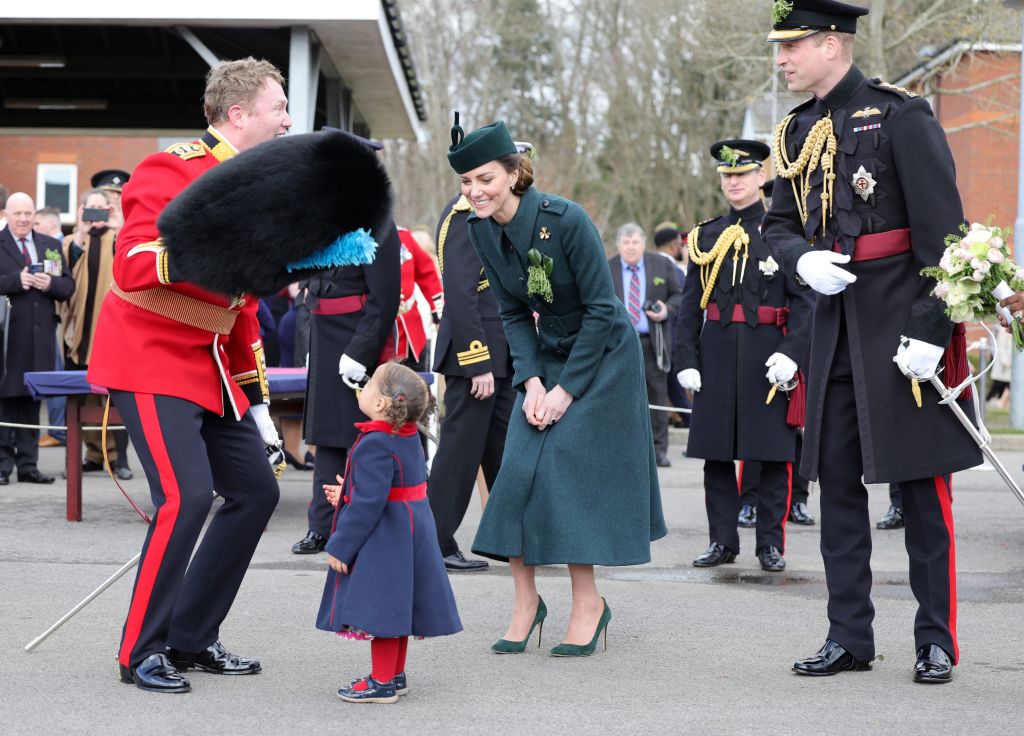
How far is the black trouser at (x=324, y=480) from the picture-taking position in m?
8.02

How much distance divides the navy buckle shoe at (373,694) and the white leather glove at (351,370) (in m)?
3.13

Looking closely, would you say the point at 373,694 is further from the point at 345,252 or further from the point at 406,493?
the point at 345,252

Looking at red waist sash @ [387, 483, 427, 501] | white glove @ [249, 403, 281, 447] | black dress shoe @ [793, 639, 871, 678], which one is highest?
white glove @ [249, 403, 281, 447]

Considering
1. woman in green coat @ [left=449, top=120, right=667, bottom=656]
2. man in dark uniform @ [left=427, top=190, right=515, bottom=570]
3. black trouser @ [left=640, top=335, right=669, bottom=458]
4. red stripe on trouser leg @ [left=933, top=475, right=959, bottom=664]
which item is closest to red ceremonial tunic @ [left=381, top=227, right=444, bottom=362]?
man in dark uniform @ [left=427, top=190, right=515, bottom=570]

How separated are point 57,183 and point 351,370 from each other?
35.1 m

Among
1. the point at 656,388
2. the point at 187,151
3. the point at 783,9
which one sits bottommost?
the point at 656,388

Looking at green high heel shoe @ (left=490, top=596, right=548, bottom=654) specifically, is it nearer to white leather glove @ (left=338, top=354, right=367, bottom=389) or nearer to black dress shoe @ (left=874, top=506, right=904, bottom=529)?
white leather glove @ (left=338, top=354, right=367, bottom=389)

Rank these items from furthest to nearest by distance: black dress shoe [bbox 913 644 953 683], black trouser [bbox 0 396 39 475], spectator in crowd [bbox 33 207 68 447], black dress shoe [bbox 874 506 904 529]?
spectator in crowd [bbox 33 207 68 447], black trouser [bbox 0 396 39 475], black dress shoe [bbox 874 506 904 529], black dress shoe [bbox 913 644 953 683]

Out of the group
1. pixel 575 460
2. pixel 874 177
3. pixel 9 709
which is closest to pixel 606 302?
pixel 575 460

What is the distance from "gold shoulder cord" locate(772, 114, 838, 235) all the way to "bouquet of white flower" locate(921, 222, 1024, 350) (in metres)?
0.53

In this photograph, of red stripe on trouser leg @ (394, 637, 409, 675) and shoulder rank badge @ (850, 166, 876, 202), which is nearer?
red stripe on trouser leg @ (394, 637, 409, 675)

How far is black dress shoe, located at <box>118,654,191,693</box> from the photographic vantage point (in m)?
4.84

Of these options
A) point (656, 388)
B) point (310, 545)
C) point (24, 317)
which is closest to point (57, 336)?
point (24, 317)

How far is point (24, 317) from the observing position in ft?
36.4
